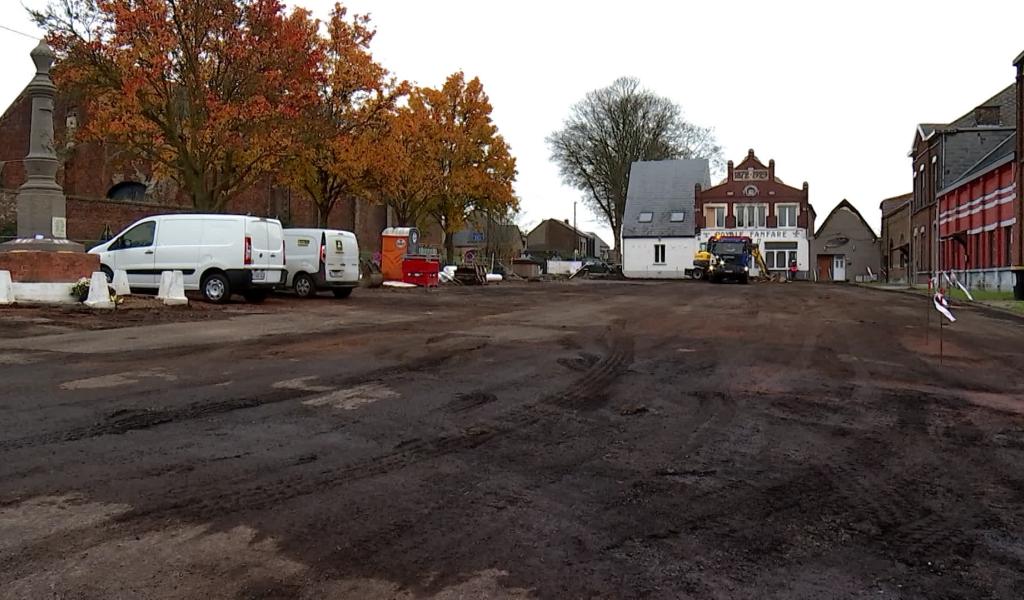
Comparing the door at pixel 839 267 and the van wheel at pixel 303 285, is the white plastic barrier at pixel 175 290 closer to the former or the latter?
the van wheel at pixel 303 285

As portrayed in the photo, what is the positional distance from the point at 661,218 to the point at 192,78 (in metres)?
47.0

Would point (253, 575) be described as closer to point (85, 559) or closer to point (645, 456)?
point (85, 559)

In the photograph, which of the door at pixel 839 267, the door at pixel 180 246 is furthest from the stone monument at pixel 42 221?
the door at pixel 839 267

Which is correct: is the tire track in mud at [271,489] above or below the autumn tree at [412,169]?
below

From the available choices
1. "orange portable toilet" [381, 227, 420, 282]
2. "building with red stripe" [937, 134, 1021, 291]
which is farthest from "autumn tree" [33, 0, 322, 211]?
"building with red stripe" [937, 134, 1021, 291]

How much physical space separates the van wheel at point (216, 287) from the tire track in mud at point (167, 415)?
33.1 ft

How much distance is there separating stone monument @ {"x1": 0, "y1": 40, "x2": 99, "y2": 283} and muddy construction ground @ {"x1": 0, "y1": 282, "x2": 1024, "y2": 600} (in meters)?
5.46

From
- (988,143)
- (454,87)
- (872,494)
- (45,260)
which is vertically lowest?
(872,494)

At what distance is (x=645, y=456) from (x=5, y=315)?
12.2 metres

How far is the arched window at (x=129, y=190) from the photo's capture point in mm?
41500

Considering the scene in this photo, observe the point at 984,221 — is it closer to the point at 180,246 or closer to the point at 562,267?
the point at 180,246

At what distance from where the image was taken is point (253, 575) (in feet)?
10.3

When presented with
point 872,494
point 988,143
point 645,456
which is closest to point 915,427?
point 872,494

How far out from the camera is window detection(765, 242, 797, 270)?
199 ft
